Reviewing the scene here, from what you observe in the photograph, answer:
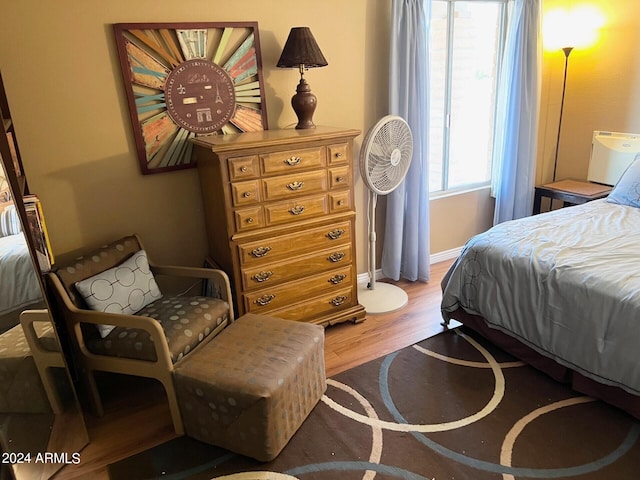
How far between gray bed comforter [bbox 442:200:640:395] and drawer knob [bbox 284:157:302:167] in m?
1.13

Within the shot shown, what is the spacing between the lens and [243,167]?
2.42 m

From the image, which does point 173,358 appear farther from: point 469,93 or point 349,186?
point 469,93

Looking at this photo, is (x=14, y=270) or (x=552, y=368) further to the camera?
(x=552, y=368)

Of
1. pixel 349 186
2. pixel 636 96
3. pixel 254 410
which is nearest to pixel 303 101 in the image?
pixel 349 186

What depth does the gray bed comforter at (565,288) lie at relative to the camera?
2076mm

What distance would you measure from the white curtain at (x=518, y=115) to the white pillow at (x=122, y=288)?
2924 millimetres

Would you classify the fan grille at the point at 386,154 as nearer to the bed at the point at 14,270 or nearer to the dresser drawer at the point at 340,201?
the dresser drawer at the point at 340,201

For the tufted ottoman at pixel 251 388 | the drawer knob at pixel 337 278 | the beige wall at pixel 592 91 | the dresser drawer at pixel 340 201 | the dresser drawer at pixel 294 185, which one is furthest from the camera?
the beige wall at pixel 592 91

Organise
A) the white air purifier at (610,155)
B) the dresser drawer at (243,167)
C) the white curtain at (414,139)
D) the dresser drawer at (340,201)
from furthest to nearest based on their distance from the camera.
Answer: the white air purifier at (610,155), the white curtain at (414,139), the dresser drawer at (340,201), the dresser drawer at (243,167)

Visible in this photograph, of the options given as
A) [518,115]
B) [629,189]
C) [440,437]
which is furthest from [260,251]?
[629,189]

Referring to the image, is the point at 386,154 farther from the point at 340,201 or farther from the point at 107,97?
the point at 107,97

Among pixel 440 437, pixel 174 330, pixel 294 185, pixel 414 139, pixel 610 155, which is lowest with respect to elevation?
pixel 440 437

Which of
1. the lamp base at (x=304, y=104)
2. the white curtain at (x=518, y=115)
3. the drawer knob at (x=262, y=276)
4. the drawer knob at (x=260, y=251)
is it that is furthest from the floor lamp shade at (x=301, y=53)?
the white curtain at (x=518, y=115)

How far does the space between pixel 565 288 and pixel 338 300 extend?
128 centimetres
